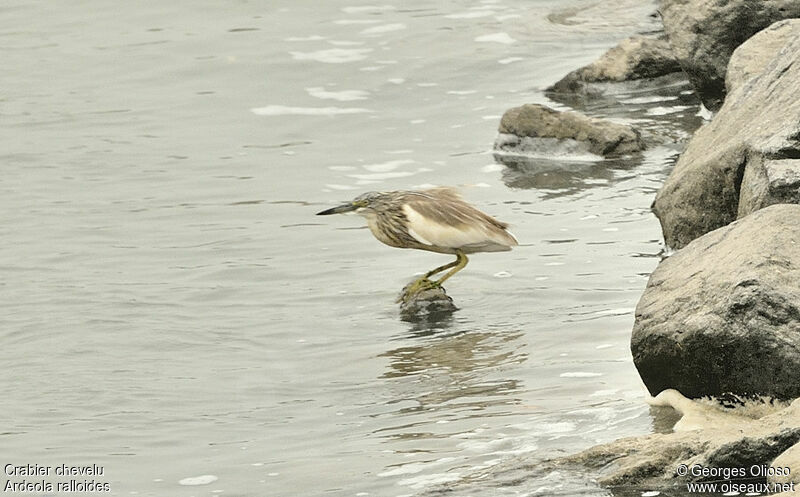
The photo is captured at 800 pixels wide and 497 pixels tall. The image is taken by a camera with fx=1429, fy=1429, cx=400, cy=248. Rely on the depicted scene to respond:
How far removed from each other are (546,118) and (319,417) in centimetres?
529

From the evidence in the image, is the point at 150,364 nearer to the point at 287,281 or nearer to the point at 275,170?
the point at 287,281

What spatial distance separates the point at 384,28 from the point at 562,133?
5590mm

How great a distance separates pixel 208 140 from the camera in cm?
1263

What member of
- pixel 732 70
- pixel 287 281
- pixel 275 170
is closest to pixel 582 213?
pixel 732 70

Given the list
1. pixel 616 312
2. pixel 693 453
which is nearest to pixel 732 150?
pixel 616 312

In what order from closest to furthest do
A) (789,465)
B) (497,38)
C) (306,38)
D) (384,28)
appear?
(789,465)
(497,38)
(306,38)
(384,28)

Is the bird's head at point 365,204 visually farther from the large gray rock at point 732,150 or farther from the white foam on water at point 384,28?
the white foam on water at point 384,28

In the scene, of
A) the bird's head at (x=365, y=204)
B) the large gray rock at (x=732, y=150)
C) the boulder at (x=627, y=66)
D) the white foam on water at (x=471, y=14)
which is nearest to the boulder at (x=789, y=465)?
the large gray rock at (x=732, y=150)

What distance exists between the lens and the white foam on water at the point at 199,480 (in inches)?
216

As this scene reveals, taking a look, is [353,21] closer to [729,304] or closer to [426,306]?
[426,306]

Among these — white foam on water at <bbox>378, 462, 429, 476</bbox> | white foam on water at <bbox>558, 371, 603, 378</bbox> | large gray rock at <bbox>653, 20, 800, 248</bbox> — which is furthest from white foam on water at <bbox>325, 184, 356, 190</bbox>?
white foam on water at <bbox>378, 462, 429, 476</bbox>

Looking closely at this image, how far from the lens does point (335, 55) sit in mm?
15281

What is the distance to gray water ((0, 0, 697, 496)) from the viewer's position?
5.96 metres

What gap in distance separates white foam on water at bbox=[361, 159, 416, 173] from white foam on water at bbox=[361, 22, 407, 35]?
4.76m
